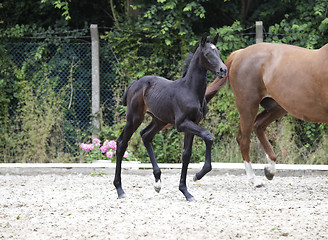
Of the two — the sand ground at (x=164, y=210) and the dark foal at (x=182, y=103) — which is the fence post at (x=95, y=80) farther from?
the dark foal at (x=182, y=103)

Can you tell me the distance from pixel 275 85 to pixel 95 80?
169 inches

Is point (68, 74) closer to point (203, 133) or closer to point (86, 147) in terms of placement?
point (86, 147)

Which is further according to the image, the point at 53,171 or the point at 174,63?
the point at 174,63

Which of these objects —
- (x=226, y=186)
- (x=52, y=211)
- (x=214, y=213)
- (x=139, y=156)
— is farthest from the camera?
(x=139, y=156)

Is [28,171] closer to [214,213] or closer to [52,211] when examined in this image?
[52,211]

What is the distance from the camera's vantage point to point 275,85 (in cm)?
632

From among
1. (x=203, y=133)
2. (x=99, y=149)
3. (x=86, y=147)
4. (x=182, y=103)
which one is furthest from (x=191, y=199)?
(x=99, y=149)

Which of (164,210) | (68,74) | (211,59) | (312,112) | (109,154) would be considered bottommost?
(164,210)

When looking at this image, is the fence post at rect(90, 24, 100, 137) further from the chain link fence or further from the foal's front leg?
the foal's front leg

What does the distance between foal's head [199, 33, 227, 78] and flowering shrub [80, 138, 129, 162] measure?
3.70 meters

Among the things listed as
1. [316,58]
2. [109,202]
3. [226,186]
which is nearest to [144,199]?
[109,202]

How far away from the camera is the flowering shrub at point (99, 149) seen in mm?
8742

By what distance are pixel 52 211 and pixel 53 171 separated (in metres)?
3.19

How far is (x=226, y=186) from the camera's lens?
6.93 m
